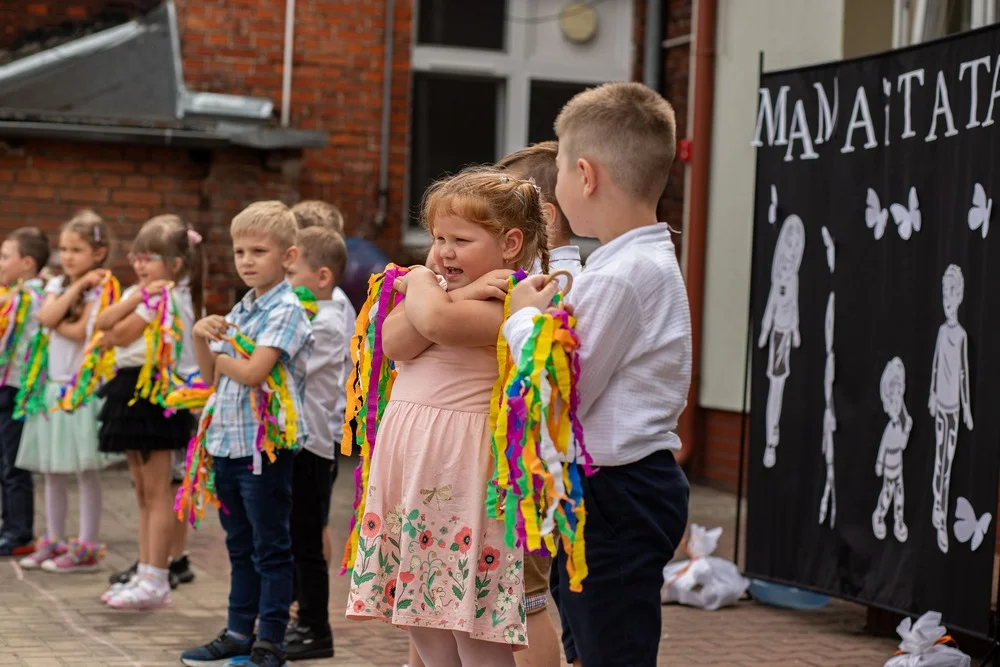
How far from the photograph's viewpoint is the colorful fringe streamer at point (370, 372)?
3711mm

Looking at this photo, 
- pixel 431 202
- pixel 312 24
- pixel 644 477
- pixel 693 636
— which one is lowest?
pixel 693 636

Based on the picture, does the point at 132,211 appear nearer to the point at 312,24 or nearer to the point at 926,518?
the point at 312,24

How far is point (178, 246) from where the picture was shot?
632cm

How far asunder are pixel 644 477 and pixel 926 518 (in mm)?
2695

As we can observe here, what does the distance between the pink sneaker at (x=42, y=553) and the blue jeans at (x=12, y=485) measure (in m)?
0.30

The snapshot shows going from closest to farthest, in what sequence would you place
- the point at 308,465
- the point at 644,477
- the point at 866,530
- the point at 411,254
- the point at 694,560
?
1. the point at 644,477
2. the point at 308,465
3. the point at 866,530
4. the point at 694,560
5. the point at 411,254

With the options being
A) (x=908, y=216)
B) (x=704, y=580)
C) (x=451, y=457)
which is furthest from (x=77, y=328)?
(x=451, y=457)

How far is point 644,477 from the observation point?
3244 millimetres

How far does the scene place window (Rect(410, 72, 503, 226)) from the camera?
1244cm

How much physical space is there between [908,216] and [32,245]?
4.71 metres

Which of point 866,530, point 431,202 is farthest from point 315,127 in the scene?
point 431,202

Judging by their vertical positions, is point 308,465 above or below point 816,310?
below

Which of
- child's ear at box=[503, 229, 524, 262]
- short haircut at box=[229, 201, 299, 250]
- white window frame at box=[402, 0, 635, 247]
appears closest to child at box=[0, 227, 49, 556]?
short haircut at box=[229, 201, 299, 250]

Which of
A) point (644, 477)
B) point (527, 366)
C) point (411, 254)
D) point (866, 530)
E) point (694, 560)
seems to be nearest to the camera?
point (527, 366)
